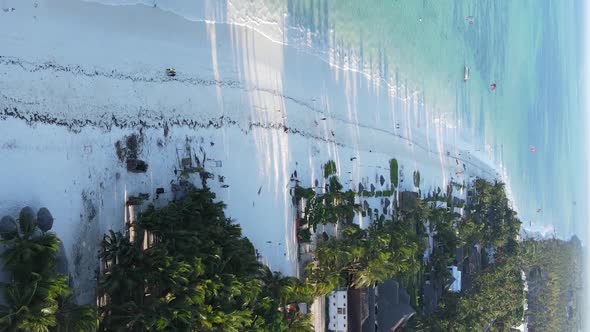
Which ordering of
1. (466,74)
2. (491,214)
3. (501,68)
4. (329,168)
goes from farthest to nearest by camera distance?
1. (501,68)
2. (491,214)
3. (466,74)
4. (329,168)

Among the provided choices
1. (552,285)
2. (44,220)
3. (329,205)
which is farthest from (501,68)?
(44,220)

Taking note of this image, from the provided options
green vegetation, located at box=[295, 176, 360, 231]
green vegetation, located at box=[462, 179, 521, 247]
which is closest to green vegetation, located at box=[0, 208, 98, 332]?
green vegetation, located at box=[295, 176, 360, 231]

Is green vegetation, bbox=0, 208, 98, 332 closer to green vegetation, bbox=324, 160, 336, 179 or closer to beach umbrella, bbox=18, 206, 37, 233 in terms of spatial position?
beach umbrella, bbox=18, 206, 37, 233

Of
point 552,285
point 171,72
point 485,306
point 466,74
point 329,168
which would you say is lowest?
point 552,285

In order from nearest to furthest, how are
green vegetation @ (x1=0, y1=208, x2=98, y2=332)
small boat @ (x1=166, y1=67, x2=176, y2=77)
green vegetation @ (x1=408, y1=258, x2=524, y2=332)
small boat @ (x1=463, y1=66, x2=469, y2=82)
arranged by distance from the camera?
green vegetation @ (x1=0, y1=208, x2=98, y2=332), small boat @ (x1=166, y1=67, x2=176, y2=77), green vegetation @ (x1=408, y1=258, x2=524, y2=332), small boat @ (x1=463, y1=66, x2=469, y2=82)

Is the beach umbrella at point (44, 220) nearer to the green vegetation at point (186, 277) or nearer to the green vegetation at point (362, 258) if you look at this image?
the green vegetation at point (186, 277)

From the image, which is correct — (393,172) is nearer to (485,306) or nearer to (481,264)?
(485,306)

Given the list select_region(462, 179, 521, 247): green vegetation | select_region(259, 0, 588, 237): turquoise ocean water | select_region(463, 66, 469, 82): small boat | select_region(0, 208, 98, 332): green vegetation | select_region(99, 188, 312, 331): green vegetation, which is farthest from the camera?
select_region(463, 66, 469, 82): small boat
